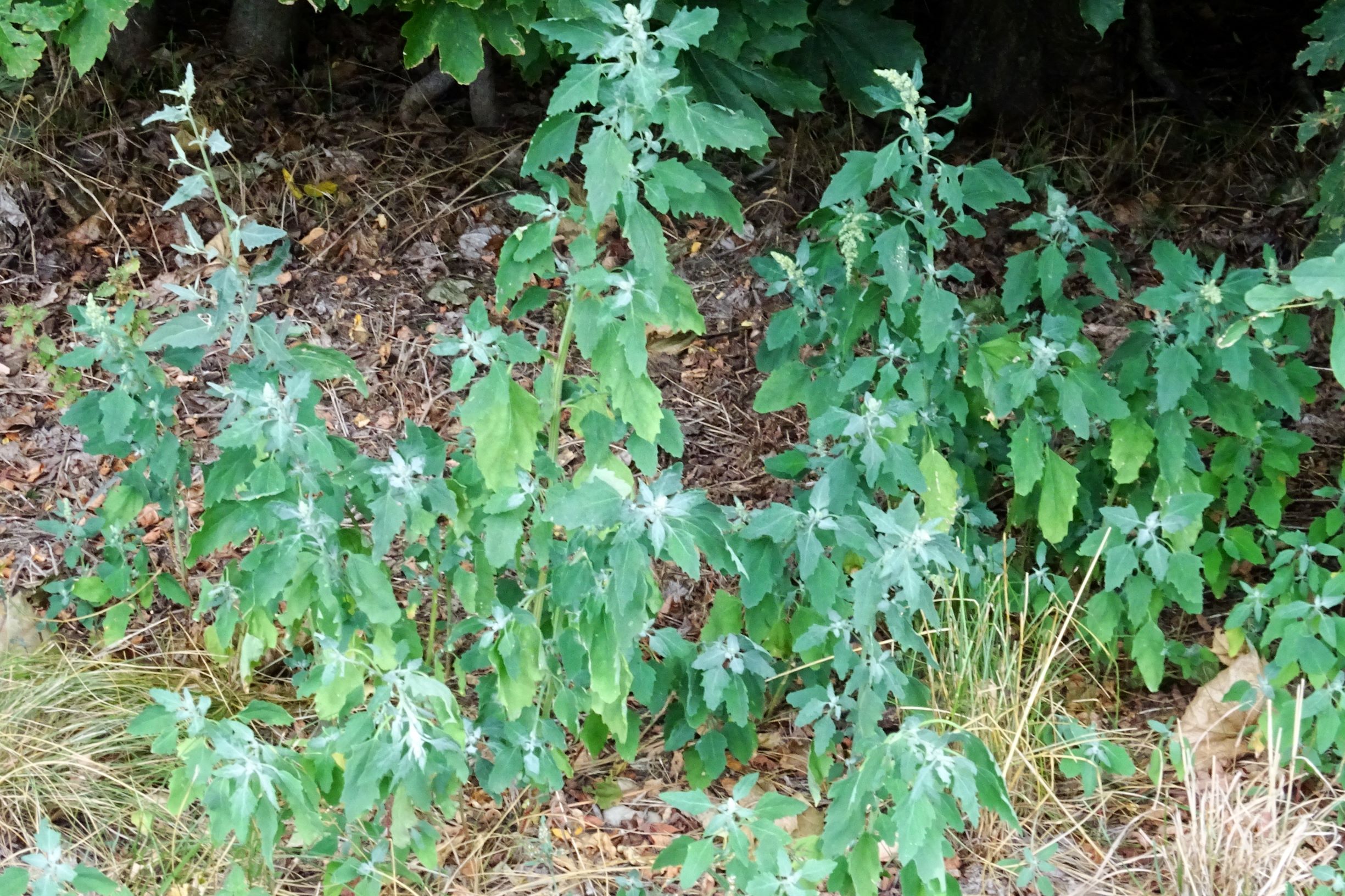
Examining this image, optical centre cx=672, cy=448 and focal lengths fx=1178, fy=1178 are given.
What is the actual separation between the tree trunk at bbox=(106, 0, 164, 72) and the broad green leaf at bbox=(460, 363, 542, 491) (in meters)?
2.87

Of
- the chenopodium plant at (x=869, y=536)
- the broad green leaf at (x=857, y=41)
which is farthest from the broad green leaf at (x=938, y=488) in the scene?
the broad green leaf at (x=857, y=41)

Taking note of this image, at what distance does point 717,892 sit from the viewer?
2.36 meters

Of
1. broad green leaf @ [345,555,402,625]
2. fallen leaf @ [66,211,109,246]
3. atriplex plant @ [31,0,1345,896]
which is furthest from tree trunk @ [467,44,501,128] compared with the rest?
broad green leaf @ [345,555,402,625]

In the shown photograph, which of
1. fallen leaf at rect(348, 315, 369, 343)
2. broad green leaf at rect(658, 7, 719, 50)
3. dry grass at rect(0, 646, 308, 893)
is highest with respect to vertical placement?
broad green leaf at rect(658, 7, 719, 50)

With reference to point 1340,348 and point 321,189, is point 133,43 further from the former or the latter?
point 1340,348

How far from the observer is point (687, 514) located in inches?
73.2

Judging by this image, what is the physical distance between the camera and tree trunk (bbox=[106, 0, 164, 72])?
400 cm

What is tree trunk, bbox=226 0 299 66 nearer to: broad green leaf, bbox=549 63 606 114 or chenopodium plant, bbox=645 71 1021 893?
chenopodium plant, bbox=645 71 1021 893

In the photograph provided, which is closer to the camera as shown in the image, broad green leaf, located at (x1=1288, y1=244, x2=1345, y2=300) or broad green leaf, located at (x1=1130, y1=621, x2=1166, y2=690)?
broad green leaf, located at (x1=1288, y1=244, x2=1345, y2=300)

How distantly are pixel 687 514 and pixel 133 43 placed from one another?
10.6ft

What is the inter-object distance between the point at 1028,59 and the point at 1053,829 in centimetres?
284

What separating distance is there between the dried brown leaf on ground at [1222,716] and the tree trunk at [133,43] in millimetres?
3793

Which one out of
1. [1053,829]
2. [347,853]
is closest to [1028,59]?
[1053,829]

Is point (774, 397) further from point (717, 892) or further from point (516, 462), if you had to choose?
point (717, 892)
